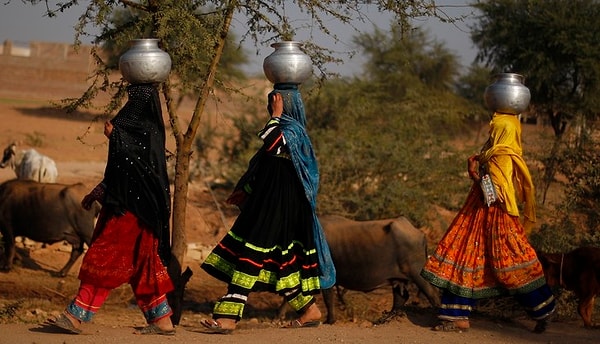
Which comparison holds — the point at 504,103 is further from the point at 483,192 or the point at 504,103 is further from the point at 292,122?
the point at 292,122

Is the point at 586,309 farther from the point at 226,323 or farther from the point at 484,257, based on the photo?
the point at 226,323

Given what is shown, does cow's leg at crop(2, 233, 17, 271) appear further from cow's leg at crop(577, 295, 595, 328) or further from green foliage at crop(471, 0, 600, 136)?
green foliage at crop(471, 0, 600, 136)

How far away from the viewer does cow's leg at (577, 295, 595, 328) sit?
831 cm

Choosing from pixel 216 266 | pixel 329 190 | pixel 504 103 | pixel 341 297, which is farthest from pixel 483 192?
pixel 329 190

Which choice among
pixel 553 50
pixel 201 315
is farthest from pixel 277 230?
pixel 553 50

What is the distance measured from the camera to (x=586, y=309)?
834cm

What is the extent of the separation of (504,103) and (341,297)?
4.73 meters

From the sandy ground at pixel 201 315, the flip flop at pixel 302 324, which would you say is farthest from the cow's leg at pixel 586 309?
the flip flop at pixel 302 324

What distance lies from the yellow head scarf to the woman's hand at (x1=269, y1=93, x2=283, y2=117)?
5.99 ft

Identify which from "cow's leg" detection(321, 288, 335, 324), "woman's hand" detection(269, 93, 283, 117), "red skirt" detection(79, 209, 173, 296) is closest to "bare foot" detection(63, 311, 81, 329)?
"red skirt" detection(79, 209, 173, 296)

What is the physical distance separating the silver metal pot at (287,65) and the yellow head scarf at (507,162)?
5.58ft

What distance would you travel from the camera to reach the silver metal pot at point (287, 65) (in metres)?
6.75

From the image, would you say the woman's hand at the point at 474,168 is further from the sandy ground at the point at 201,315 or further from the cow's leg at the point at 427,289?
the cow's leg at the point at 427,289

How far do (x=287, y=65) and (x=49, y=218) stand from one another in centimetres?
753
